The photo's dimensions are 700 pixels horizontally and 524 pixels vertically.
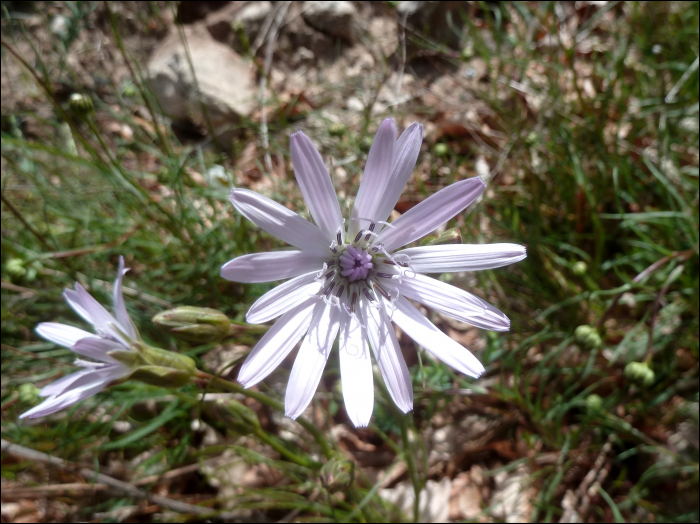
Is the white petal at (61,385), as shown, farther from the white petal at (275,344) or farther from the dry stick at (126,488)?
the white petal at (275,344)

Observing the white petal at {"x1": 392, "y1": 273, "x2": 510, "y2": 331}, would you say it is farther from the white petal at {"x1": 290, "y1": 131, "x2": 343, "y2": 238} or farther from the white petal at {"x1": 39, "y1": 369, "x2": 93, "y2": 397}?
the white petal at {"x1": 39, "y1": 369, "x2": 93, "y2": 397}

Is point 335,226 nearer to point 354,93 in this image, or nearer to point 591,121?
point 591,121

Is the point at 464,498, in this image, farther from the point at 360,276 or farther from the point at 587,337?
the point at 360,276

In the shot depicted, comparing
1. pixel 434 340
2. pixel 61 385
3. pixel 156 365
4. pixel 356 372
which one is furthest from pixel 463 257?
pixel 61 385

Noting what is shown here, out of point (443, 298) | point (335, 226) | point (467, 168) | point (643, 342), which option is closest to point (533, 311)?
point (643, 342)

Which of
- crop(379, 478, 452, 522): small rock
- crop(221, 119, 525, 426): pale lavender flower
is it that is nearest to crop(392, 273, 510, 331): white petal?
crop(221, 119, 525, 426): pale lavender flower

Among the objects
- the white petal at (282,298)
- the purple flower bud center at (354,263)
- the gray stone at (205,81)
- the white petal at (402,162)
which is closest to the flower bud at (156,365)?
the white petal at (282,298)
